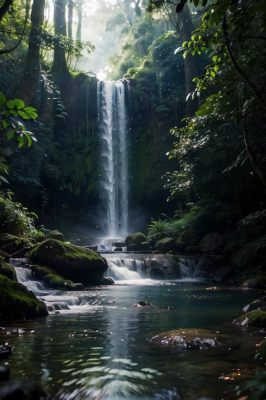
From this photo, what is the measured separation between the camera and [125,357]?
15.8ft

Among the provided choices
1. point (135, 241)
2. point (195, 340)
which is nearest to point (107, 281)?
point (135, 241)

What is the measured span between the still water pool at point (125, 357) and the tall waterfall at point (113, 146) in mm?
17861

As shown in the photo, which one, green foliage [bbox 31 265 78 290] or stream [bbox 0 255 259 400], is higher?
green foliage [bbox 31 265 78 290]

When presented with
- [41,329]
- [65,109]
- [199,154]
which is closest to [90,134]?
[65,109]

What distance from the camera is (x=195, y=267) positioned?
53.0 feet

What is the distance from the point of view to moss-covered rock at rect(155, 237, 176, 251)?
18.2 meters

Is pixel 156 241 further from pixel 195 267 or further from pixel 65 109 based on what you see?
pixel 65 109

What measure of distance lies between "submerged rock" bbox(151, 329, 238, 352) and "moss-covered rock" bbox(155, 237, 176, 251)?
12559mm

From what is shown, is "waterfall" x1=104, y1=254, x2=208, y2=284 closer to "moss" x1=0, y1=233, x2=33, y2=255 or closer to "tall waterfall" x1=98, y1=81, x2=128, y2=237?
"moss" x1=0, y1=233, x2=33, y2=255

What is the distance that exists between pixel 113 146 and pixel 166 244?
1074 cm

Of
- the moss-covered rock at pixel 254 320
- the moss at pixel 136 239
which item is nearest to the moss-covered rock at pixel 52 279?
the moss-covered rock at pixel 254 320

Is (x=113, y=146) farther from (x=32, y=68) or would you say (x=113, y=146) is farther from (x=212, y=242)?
(x=212, y=242)

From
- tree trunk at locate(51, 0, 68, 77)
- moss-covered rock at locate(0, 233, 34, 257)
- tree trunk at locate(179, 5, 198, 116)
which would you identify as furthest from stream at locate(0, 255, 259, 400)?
tree trunk at locate(51, 0, 68, 77)

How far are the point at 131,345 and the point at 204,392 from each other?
1.88 metres
